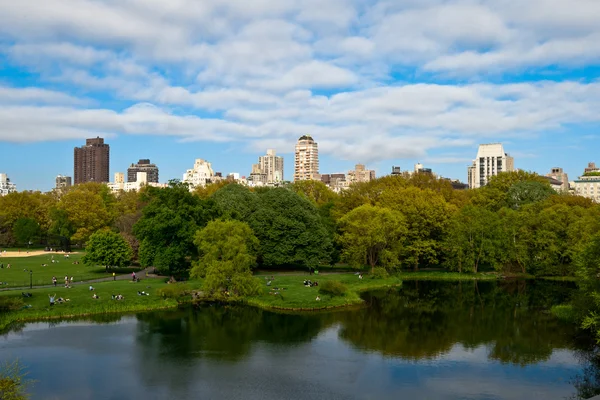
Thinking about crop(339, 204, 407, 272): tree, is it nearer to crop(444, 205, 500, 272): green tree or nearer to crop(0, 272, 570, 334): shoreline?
crop(0, 272, 570, 334): shoreline

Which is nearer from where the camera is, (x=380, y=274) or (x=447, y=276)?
(x=380, y=274)

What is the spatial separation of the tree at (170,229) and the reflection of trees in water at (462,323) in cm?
1997

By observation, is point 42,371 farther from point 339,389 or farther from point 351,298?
point 351,298

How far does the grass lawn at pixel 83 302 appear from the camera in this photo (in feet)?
131

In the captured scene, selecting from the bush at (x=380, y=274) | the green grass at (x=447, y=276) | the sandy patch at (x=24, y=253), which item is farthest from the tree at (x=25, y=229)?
the green grass at (x=447, y=276)

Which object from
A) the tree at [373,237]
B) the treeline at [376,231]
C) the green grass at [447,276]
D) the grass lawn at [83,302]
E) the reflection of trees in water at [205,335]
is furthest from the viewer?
the green grass at [447,276]

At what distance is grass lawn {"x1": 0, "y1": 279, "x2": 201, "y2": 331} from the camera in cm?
4003

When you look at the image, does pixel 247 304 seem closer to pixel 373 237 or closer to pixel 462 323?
pixel 462 323

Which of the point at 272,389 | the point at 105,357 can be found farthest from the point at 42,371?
the point at 272,389

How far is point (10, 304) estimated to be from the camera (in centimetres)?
3984

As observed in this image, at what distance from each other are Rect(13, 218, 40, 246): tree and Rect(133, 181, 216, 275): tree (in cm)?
4448

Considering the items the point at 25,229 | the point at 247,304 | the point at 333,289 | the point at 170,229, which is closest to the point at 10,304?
the point at 170,229

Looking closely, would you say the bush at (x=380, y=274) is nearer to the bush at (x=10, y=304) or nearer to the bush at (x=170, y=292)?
the bush at (x=170, y=292)

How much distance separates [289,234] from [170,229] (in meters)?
14.6
